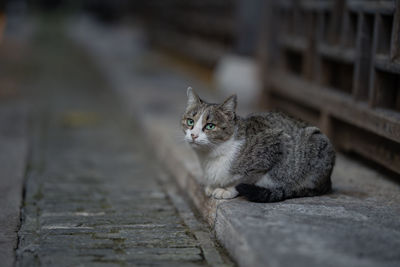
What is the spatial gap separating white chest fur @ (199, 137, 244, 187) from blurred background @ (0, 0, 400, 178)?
1.30 meters

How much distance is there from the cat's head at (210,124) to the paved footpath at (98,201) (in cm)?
67

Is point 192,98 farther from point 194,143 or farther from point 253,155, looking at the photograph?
point 253,155

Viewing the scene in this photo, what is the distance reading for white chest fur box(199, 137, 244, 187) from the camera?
12.9 ft

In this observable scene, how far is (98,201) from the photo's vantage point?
4.84 m

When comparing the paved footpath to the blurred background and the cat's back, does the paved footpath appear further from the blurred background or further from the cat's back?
the blurred background

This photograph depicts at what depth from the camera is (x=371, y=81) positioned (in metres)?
4.81

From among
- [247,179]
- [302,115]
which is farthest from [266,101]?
[247,179]

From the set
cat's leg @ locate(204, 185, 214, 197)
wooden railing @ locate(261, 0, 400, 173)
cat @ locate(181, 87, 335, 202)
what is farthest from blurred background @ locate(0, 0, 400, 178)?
cat's leg @ locate(204, 185, 214, 197)

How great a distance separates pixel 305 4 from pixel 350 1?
4.40 feet

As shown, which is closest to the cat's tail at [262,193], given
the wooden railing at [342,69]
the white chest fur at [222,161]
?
the white chest fur at [222,161]

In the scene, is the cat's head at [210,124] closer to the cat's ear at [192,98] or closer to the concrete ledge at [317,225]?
the cat's ear at [192,98]

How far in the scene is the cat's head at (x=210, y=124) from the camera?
3.86 metres

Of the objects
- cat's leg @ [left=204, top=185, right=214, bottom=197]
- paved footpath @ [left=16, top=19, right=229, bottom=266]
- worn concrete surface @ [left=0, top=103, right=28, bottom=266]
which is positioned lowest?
paved footpath @ [left=16, top=19, right=229, bottom=266]

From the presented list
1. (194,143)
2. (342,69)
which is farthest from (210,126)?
(342,69)
